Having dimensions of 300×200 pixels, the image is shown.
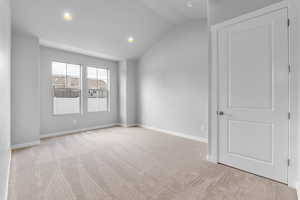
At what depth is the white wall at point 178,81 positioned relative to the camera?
3793mm

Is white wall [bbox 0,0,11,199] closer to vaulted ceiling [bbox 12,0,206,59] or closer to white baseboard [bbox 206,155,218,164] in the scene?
vaulted ceiling [bbox 12,0,206,59]

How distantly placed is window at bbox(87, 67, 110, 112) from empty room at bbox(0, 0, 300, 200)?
4cm

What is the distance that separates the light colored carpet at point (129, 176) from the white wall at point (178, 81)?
104cm

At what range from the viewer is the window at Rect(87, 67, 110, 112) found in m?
5.18

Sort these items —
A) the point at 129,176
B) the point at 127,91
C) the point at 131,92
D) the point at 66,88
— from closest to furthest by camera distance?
1. the point at 129,176
2. the point at 66,88
3. the point at 127,91
4. the point at 131,92

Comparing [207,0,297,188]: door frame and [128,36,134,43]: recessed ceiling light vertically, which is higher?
[128,36,134,43]: recessed ceiling light

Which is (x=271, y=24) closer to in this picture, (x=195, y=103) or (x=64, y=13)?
(x=195, y=103)

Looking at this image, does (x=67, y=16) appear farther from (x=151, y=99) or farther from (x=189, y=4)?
(x=151, y=99)

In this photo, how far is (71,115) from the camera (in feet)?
15.4

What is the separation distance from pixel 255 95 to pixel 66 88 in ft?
16.1

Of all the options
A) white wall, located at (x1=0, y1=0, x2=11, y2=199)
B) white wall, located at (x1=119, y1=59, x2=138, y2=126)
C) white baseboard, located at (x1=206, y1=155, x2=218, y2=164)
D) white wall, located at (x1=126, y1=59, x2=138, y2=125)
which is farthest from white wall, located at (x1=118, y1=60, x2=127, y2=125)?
white wall, located at (x1=0, y1=0, x2=11, y2=199)

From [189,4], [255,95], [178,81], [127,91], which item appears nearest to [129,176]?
[255,95]

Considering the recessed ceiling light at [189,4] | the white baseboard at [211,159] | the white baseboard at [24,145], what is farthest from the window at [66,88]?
the white baseboard at [211,159]

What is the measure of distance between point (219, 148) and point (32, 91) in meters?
4.27
